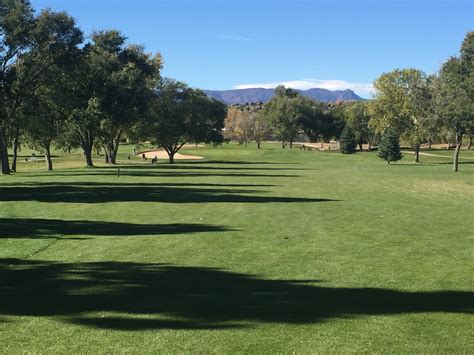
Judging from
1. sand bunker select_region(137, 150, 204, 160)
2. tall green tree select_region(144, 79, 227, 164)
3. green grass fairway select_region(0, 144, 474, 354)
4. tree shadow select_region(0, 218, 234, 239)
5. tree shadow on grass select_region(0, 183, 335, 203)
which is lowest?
sand bunker select_region(137, 150, 204, 160)

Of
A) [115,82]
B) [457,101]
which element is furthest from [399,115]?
[115,82]

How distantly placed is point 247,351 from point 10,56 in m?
38.3

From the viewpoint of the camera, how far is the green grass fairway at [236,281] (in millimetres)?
6406

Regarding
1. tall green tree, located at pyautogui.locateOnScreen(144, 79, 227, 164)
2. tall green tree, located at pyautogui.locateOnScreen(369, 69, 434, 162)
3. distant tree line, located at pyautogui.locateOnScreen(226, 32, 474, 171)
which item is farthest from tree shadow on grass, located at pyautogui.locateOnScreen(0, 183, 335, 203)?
tall green tree, located at pyautogui.locateOnScreen(369, 69, 434, 162)

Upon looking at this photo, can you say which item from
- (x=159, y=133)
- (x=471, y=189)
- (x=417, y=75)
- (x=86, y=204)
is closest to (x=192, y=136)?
(x=159, y=133)

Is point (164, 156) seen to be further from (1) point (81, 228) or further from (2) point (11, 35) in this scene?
(1) point (81, 228)

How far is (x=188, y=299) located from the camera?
8023mm

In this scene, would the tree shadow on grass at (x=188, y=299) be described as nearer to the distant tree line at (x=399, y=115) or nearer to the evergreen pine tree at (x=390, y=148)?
the distant tree line at (x=399, y=115)

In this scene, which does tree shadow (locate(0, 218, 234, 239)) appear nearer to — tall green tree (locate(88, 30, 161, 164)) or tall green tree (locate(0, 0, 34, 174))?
tall green tree (locate(0, 0, 34, 174))

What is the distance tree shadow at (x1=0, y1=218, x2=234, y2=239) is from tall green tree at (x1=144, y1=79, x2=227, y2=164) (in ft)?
177

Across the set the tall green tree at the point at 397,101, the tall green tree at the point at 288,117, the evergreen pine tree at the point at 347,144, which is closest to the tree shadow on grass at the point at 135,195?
the tall green tree at the point at 397,101

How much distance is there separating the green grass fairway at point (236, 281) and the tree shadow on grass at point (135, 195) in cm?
427

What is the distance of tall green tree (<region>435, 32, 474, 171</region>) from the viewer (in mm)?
46875

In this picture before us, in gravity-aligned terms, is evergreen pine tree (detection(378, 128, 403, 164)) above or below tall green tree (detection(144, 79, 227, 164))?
below
